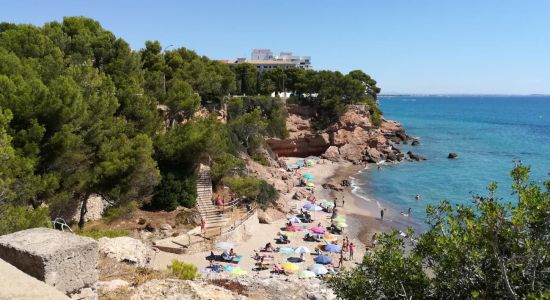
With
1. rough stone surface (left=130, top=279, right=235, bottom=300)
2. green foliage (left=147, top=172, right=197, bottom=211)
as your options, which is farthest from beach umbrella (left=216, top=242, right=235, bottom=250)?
rough stone surface (left=130, top=279, right=235, bottom=300)

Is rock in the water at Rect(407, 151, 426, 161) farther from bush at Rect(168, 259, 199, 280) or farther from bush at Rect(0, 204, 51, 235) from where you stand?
bush at Rect(0, 204, 51, 235)

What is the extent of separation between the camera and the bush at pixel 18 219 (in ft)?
37.2

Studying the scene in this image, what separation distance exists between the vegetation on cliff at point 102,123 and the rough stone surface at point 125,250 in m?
2.76

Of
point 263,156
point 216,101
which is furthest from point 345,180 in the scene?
point 216,101

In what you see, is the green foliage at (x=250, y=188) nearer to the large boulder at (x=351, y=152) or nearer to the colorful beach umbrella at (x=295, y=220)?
the colorful beach umbrella at (x=295, y=220)

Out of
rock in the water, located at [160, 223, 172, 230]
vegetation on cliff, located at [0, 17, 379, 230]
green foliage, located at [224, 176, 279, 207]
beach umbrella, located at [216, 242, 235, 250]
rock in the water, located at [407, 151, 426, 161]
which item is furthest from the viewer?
rock in the water, located at [407, 151, 426, 161]

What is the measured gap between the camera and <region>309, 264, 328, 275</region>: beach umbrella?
20.9 m

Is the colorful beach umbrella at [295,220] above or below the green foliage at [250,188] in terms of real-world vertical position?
below

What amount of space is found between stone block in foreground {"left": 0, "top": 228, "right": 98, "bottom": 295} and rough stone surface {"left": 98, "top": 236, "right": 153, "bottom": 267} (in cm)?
316

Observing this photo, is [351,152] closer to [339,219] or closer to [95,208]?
[339,219]

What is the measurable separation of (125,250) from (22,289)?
7.85m

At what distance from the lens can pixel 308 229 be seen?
2878 cm

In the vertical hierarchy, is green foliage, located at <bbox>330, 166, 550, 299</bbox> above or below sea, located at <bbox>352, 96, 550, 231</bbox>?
above

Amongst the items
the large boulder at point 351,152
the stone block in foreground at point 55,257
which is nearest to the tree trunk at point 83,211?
the stone block in foreground at point 55,257
